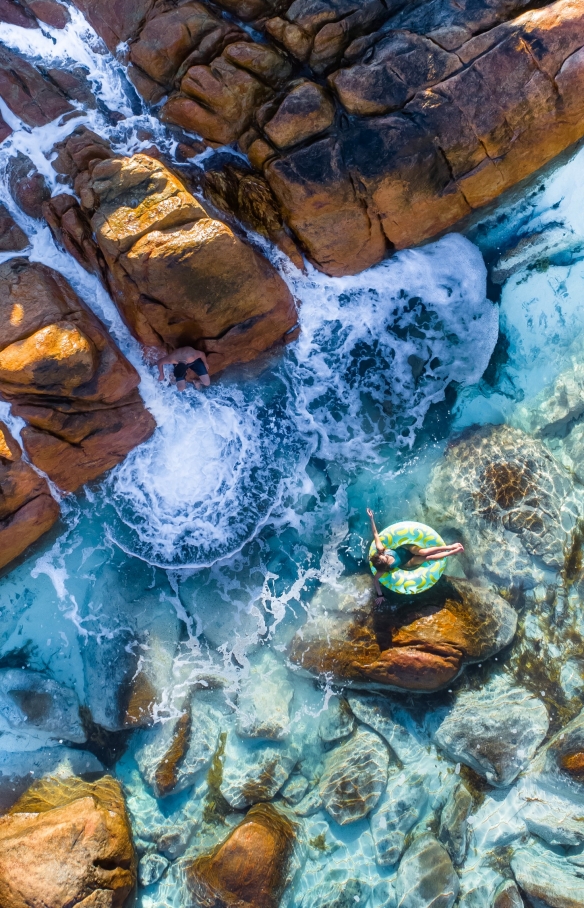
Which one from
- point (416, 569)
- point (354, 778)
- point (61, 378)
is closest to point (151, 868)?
point (354, 778)

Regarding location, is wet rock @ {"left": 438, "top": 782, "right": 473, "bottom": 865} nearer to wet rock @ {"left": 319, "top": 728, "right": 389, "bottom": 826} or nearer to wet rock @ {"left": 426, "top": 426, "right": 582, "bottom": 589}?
wet rock @ {"left": 319, "top": 728, "right": 389, "bottom": 826}

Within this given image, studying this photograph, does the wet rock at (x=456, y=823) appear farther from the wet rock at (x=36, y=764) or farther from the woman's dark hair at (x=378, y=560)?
the wet rock at (x=36, y=764)

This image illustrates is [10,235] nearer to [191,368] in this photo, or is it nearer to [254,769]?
[191,368]

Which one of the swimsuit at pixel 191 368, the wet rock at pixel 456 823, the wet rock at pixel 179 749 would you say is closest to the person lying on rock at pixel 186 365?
the swimsuit at pixel 191 368

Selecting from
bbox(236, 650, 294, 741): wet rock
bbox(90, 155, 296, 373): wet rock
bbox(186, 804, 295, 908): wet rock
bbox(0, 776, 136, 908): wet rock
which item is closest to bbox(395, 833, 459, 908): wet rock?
bbox(186, 804, 295, 908): wet rock

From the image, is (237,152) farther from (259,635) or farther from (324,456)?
(259,635)
